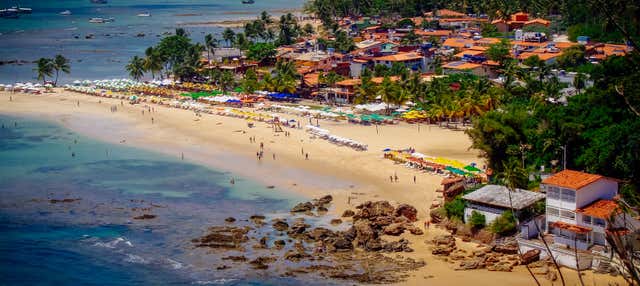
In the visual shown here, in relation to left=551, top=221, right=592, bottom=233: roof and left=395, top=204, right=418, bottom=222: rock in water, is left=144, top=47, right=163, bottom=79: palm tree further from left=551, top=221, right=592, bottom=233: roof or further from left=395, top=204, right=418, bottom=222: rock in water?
left=551, top=221, right=592, bottom=233: roof

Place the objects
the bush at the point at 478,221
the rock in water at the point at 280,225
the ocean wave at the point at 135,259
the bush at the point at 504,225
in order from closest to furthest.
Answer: the bush at the point at 504,225 → the ocean wave at the point at 135,259 → the bush at the point at 478,221 → the rock in water at the point at 280,225

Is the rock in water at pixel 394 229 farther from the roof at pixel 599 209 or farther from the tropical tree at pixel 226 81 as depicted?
the tropical tree at pixel 226 81

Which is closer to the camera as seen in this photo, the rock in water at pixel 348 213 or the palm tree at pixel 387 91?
the rock in water at pixel 348 213

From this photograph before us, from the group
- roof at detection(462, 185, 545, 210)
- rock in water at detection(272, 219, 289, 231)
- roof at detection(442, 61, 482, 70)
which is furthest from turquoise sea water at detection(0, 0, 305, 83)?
roof at detection(462, 185, 545, 210)

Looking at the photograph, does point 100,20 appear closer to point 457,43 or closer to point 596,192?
point 457,43

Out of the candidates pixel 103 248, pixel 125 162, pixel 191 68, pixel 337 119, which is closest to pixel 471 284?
pixel 103 248

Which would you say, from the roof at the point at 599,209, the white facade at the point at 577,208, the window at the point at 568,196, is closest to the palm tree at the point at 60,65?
the white facade at the point at 577,208

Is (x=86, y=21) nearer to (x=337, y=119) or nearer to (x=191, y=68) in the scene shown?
(x=191, y=68)
